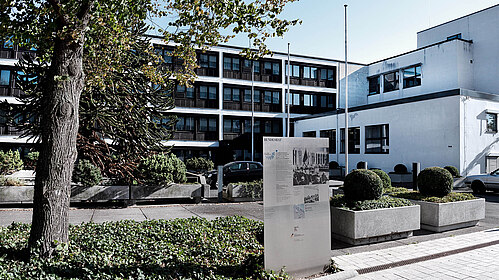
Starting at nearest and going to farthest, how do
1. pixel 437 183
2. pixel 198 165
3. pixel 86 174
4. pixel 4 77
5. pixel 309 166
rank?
1. pixel 309 166
2. pixel 437 183
3. pixel 86 174
4. pixel 4 77
5. pixel 198 165

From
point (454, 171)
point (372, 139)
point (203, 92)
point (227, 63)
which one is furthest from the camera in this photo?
point (227, 63)

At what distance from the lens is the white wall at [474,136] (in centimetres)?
2231

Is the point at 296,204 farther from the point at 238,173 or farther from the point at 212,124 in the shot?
the point at 212,124

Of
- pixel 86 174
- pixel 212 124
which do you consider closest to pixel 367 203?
pixel 86 174

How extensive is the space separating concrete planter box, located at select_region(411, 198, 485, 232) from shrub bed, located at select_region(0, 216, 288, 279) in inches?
196

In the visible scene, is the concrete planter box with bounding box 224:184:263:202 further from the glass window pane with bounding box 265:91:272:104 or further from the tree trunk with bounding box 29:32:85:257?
the glass window pane with bounding box 265:91:272:104

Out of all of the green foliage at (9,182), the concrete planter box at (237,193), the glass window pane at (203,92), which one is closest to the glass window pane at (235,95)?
the glass window pane at (203,92)

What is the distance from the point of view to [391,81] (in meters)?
37.3

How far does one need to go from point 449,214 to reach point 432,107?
1641 cm

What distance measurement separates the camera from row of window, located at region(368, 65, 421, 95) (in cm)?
3419

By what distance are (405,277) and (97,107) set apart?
11354 millimetres

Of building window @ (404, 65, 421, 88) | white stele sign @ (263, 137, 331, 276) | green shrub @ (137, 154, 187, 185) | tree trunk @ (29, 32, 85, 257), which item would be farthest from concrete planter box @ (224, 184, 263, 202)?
building window @ (404, 65, 421, 88)

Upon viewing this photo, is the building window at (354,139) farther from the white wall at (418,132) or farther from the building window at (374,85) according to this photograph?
the building window at (374,85)

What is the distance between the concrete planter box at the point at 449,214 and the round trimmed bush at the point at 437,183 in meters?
0.55
